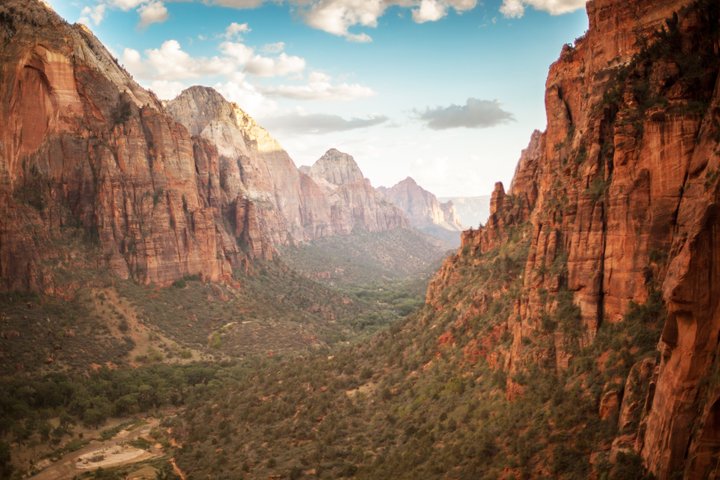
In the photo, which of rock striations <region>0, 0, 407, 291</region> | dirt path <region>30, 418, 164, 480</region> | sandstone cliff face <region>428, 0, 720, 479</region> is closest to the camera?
sandstone cliff face <region>428, 0, 720, 479</region>

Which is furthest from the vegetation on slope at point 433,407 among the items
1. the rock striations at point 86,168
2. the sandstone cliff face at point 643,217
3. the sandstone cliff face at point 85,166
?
the sandstone cliff face at point 85,166

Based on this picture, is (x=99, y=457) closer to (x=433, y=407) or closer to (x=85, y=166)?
(x=433, y=407)

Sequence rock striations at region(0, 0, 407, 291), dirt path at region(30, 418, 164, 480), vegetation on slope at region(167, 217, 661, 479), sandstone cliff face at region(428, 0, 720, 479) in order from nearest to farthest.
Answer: sandstone cliff face at region(428, 0, 720, 479) → vegetation on slope at region(167, 217, 661, 479) → dirt path at region(30, 418, 164, 480) → rock striations at region(0, 0, 407, 291)

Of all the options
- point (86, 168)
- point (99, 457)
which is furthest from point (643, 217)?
point (86, 168)

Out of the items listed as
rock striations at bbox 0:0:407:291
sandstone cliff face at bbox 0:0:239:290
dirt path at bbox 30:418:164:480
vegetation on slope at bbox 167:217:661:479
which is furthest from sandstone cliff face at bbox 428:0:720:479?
sandstone cliff face at bbox 0:0:239:290

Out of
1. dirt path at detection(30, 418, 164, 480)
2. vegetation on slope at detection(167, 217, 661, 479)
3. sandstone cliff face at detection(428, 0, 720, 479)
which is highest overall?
sandstone cliff face at detection(428, 0, 720, 479)

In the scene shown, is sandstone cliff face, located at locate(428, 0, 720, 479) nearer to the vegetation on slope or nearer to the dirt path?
the vegetation on slope

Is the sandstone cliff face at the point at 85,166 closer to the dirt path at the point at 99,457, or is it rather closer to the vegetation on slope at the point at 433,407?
the dirt path at the point at 99,457
